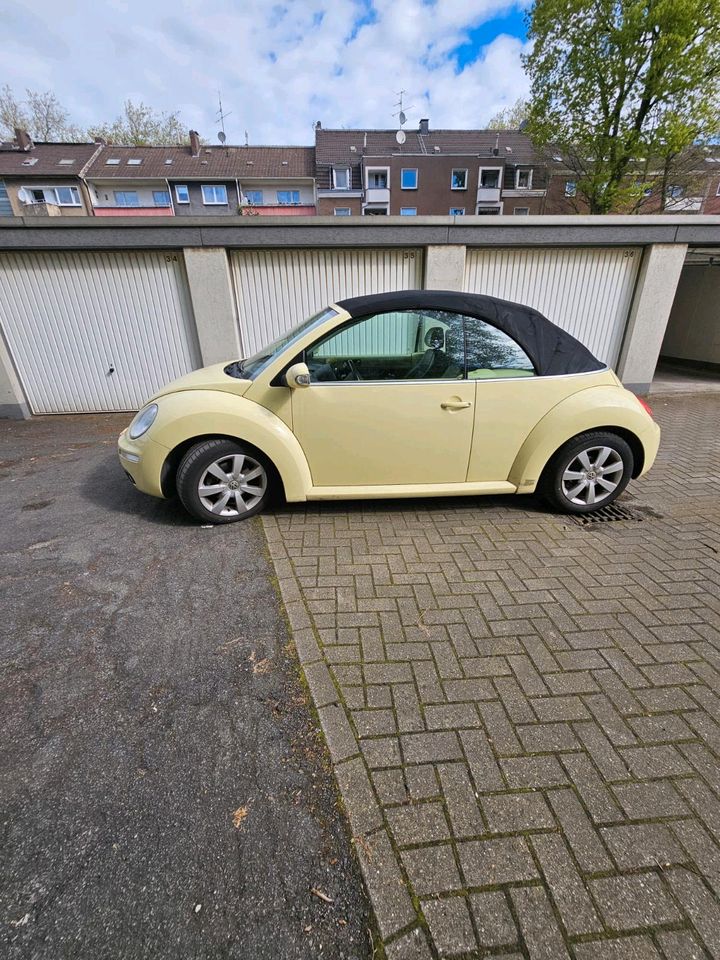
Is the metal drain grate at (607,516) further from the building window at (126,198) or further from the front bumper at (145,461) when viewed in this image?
the building window at (126,198)

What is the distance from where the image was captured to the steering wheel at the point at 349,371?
131 inches

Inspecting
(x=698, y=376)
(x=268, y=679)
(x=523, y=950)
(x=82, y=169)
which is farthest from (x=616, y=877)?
(x=82, y=169)

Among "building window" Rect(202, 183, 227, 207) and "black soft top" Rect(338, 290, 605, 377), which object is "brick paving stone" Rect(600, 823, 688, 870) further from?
"building window" Rect(202, 183, 227, 207)

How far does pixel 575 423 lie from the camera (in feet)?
11.3

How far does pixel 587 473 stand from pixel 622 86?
19.5 meters

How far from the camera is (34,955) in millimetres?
1227

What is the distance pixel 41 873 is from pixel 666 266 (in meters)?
9.64

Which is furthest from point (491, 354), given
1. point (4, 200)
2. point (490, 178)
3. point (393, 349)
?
point (4, 200)

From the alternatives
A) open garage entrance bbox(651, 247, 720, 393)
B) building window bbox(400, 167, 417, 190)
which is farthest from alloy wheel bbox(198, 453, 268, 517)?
building window bbox(400, 167, 417, 190)

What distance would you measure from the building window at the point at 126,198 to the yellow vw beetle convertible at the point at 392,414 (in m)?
43.5

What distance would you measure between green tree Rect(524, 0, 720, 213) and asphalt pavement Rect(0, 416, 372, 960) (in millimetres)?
20645

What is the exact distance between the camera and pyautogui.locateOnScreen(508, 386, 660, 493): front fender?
3.43 meters

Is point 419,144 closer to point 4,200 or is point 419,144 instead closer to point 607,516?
point 4,200

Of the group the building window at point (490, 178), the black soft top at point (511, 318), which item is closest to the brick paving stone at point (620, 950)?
the black soft top at point (511, 318)
